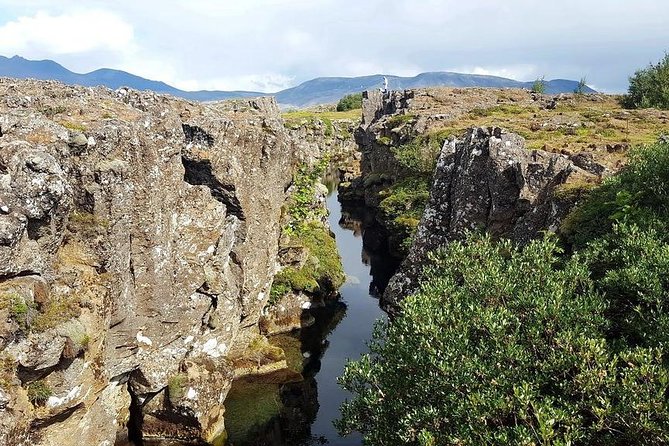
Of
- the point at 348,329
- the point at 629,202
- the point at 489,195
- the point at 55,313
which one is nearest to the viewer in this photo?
the point at 55,313

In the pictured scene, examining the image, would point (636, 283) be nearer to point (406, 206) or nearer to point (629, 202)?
point (629, 202)

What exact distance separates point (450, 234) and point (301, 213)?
1823 centimetres

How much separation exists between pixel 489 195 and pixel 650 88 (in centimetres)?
7636

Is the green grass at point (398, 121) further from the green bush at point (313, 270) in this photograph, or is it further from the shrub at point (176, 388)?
the shrub at point (176, 388)

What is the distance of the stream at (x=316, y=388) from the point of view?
1310 inches

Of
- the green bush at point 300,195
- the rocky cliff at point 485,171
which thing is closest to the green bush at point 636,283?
the rocky cliff at point 485,171

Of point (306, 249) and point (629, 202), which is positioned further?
point (306, 249)

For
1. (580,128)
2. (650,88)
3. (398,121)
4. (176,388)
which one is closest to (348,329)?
(176,388)

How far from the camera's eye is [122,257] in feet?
83.6

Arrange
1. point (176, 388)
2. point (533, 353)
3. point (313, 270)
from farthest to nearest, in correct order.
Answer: point (313, 270) → point (176, 388) → point (533, 353)

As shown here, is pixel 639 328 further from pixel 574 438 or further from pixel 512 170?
pixel 512 170

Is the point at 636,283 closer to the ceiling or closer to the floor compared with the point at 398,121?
closer to the floor

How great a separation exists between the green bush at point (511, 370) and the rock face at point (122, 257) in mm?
12075

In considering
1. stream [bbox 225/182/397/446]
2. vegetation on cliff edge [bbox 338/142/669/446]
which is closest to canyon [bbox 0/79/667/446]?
stream [bbox 225/182/397/446]
